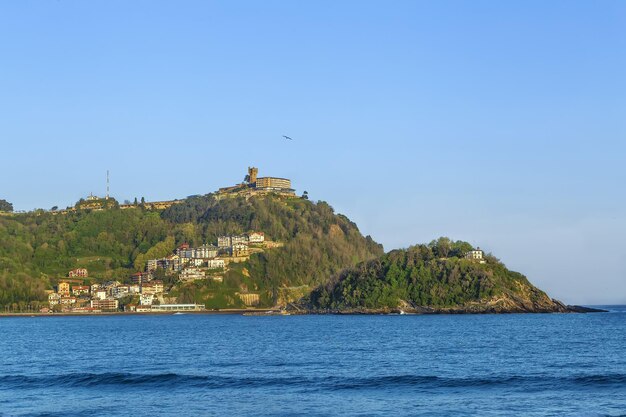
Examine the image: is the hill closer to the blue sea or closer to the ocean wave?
the blue sea

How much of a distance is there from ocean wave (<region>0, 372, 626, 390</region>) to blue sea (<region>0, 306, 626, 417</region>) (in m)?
0.07

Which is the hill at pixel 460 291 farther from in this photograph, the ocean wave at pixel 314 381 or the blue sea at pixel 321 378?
the ocean wave at pixel 314 381

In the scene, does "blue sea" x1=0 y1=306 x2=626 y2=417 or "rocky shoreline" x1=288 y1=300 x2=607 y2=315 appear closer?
"blue sea" x1=0 y1=306 x2=626 y2=417

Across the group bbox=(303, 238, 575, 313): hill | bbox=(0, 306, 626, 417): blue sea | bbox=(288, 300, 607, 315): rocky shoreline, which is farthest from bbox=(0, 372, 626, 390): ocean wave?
bbox=(303, 238, 575, 313): hill

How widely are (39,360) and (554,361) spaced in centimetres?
4402

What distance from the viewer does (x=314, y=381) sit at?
5234 cm

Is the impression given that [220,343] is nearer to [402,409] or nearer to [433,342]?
[433,342]

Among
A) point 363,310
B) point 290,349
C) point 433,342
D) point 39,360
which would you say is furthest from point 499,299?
point 39,360

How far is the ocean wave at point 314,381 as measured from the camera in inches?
1981

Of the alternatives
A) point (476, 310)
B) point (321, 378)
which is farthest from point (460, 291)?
point (321, 378)

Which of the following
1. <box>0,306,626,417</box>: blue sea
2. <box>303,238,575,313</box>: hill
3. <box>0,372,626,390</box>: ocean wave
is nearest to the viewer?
<box>0,306,626,417</box>: blue sea

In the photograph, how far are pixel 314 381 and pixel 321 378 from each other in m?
1.55

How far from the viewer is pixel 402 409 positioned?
4169 centimetres

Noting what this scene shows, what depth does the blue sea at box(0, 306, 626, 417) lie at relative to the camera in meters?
42.3
